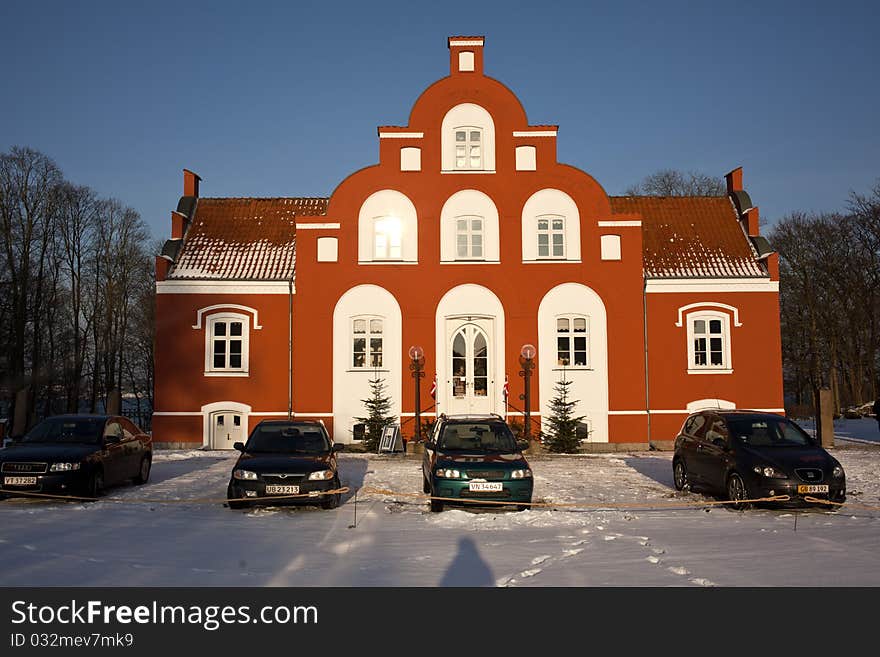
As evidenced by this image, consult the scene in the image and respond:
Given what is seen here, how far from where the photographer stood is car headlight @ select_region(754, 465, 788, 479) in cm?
1386

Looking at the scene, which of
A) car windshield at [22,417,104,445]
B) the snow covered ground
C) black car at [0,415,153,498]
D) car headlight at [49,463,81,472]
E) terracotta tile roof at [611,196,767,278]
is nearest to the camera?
the snow covered ground

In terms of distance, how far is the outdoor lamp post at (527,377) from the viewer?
26719 millimetres

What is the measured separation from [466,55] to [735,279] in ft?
42.5

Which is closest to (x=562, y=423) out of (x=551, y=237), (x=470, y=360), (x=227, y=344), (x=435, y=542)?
(x=470, y=360)

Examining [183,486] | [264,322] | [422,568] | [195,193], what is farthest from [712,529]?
[195,193]

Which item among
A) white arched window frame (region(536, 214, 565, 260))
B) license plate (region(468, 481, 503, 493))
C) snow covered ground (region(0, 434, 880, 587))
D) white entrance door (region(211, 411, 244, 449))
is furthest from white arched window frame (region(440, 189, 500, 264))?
license plate (region(468, 481, 503, 493))

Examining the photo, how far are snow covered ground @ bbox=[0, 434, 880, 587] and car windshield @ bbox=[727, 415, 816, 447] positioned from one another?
1.52 m

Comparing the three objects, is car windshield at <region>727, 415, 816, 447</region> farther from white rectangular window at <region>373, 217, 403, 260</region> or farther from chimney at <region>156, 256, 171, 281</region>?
chimney at <region>156, 256, 171, 281</region>

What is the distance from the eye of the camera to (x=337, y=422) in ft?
90.7

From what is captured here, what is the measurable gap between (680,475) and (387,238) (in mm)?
14731

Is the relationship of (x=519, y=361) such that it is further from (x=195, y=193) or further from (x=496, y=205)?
(x=195, y=193)

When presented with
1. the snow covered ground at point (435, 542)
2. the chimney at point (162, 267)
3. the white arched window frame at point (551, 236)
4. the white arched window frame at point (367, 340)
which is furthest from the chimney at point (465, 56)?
the snow covered ground at point (435, 542)

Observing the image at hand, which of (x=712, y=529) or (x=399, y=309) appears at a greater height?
(x=399, y=309)

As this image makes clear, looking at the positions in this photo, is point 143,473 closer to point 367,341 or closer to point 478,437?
point 478,437
